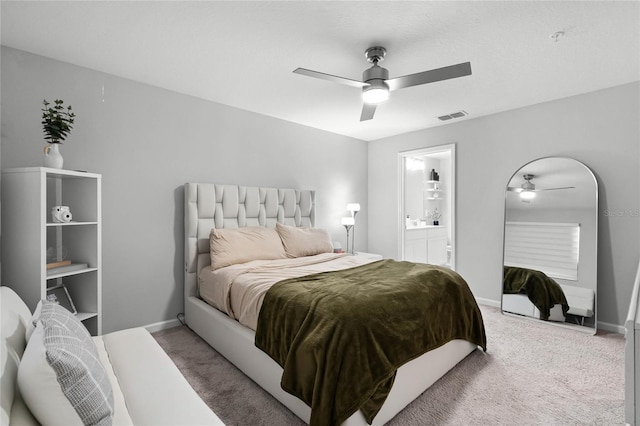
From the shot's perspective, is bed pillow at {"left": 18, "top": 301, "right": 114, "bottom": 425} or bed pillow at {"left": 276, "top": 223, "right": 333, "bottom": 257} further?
bed pillow at {"left": 276, "top": 223, "right": 333, "bottom": 257}

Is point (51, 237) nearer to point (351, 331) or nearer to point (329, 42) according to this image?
point (351, 331)

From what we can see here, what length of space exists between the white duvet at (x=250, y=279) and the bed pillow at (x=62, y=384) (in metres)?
1.26

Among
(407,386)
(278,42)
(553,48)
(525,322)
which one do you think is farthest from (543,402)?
(278,42)

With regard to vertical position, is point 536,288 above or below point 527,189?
below

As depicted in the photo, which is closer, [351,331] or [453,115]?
[351,331]

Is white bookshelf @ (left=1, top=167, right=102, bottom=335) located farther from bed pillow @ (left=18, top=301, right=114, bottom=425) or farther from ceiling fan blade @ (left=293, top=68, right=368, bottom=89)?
ceiling fan blade @ (left=293, top=68, right=368, bottom=89)

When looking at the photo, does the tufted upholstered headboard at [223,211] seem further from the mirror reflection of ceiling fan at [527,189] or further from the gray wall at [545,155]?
the mirror reflection of ceiling fan at [527,189]

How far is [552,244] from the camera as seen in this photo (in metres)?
3.58

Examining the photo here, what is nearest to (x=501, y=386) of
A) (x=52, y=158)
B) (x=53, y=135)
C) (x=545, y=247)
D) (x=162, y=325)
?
(x=545, y=247)

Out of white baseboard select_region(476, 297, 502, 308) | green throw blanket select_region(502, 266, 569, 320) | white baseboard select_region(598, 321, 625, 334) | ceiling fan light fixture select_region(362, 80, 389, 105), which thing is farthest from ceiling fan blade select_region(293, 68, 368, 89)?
white baseboard select_region(598, 321, 625, 334)

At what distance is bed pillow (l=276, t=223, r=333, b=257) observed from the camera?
3.68 m

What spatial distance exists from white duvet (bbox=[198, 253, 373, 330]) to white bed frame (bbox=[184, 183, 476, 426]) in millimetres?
103

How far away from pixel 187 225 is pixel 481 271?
3.72 m

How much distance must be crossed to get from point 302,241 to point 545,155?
3.04 m
